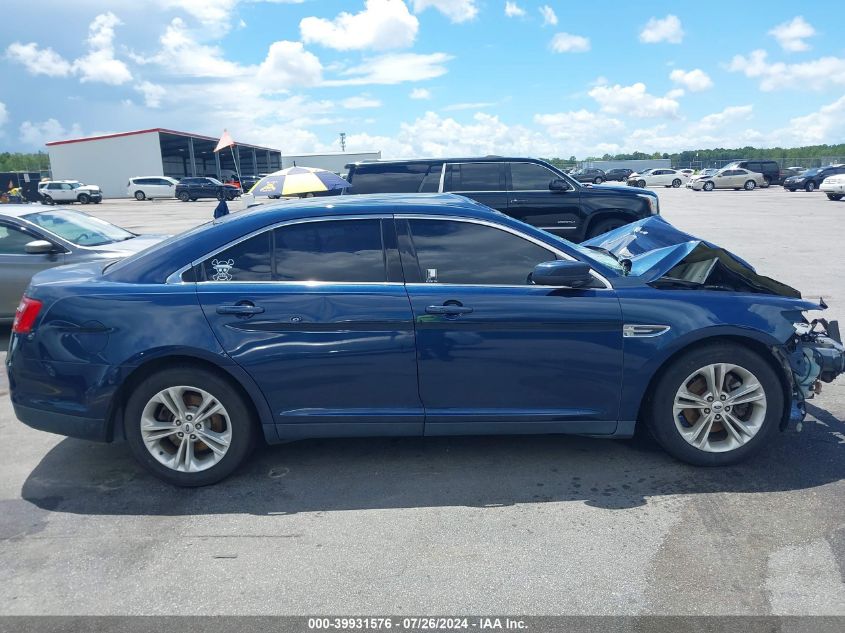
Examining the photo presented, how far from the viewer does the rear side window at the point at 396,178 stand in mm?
10148

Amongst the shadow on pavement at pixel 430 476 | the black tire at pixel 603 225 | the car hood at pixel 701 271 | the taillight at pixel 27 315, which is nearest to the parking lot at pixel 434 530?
the shadow on pavement at pixel 430 476

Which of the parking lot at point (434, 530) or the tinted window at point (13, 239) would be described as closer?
the parking lot at point (434, 530)

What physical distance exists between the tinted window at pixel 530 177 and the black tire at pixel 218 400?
304 inches

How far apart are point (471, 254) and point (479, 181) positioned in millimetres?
6839

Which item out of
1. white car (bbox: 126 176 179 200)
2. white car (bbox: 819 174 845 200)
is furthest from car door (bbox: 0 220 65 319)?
white car (bbox: 126 176 179 200)

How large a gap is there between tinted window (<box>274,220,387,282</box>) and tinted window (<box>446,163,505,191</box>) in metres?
6.53

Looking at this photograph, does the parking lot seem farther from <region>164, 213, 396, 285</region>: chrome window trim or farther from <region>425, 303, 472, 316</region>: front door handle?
<region>164, 213, 396, 285</region>: chrome window trim

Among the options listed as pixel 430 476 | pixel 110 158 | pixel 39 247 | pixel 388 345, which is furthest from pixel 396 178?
pixel 110 158

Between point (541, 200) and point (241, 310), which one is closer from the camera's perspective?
point (241, 310)

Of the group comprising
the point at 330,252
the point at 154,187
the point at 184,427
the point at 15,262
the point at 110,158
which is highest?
the point at 110,158

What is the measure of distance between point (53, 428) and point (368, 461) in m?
1.90

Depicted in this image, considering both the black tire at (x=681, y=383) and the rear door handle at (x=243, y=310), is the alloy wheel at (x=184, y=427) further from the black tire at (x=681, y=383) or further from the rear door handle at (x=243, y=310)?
the black tire at (x=681, y=383)

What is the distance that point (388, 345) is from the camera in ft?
12.3

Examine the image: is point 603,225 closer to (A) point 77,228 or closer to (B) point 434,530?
(A) point 77,228
